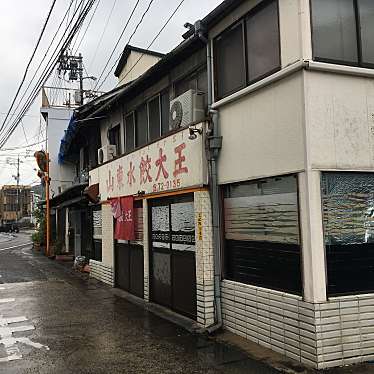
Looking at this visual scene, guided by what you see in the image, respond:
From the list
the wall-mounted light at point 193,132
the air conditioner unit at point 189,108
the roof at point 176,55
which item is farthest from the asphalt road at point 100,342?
the roof at point 176,55

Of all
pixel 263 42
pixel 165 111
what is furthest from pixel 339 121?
pixel 165 111

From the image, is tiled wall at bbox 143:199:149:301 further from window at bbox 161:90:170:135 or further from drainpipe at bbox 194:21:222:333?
drainpipe at bbox 194:21:222:333

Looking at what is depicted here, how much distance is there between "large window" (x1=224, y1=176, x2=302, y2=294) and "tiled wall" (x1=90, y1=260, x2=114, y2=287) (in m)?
6.86

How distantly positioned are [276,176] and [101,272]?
9.78 meters

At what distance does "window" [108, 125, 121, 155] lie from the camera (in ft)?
45.2

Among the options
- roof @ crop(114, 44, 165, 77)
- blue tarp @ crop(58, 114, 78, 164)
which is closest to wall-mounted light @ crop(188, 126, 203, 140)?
roof @ crop(114, 44, 165, 77)

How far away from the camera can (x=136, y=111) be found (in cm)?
1216

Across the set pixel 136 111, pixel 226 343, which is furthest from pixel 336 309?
pixel 136 111

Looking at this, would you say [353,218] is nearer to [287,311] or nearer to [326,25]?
[287,311]

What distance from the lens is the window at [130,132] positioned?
40.7ft

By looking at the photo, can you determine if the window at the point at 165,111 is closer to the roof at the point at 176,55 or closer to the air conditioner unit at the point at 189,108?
the roof at the point at 176,55

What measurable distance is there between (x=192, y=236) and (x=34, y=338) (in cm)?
357

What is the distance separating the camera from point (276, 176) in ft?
21.4

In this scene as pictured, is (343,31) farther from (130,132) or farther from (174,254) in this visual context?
(130,132)
